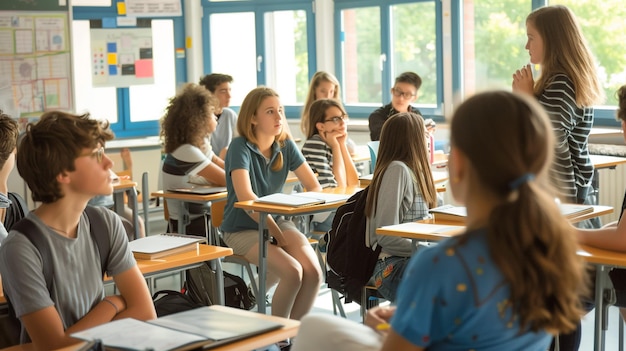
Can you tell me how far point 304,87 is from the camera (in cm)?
856

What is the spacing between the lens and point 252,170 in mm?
4539

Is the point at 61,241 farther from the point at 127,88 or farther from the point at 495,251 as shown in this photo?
the point at 127,88

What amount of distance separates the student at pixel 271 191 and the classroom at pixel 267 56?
1575mm

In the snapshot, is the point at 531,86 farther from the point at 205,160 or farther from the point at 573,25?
the point at 205,160

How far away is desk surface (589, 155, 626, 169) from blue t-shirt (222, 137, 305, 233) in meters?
1.95

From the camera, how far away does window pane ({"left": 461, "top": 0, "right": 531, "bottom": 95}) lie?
23.0 ft

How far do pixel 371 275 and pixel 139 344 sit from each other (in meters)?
1.86

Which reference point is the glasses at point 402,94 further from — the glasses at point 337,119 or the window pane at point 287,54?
the window pane at point 287,54

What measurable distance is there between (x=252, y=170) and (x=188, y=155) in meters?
0.83

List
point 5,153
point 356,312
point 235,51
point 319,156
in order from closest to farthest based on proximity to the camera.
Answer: point 5,153 < point 356,312 < point 319,156 < point 235,51

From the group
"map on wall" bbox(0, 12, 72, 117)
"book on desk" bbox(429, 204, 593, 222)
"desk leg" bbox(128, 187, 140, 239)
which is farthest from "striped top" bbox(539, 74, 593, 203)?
"map on wall" bbox(0, 12, 72, 117)

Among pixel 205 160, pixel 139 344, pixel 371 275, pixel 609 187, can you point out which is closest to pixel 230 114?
pixel 205 160

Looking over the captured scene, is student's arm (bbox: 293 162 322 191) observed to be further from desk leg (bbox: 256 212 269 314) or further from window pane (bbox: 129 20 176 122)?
window pane (bbox: 129 20 176 122)

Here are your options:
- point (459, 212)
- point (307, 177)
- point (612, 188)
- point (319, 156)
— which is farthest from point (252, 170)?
point (612, 188)
